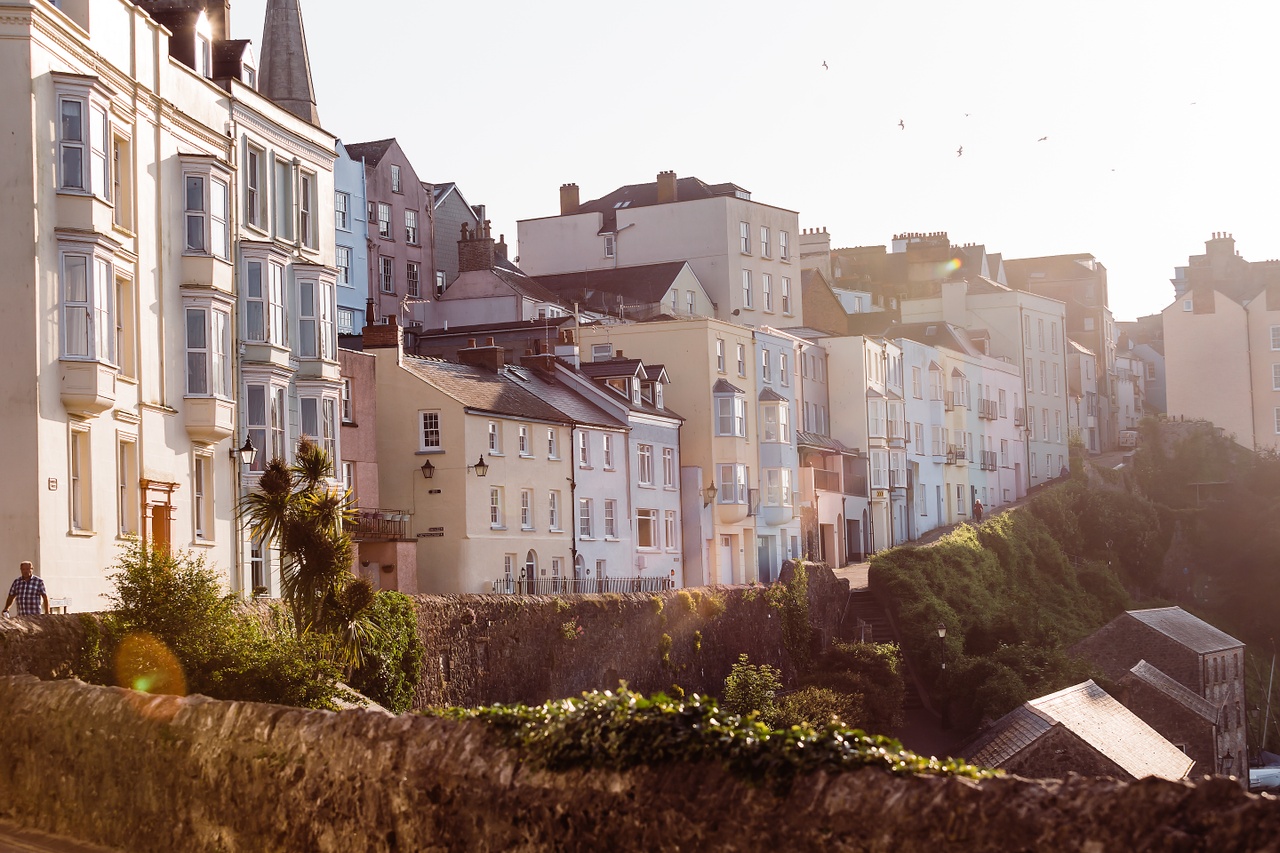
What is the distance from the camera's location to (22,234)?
28.3 metres

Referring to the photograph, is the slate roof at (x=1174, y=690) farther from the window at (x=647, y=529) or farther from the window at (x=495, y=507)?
the window at (x=495, y=507)

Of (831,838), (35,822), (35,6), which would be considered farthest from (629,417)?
(831,838)

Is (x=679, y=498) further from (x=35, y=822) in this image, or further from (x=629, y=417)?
(x=35, y=822)

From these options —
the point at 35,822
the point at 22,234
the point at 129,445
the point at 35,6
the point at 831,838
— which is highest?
the point at 35,6

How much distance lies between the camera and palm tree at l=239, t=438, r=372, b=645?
24.1 metres

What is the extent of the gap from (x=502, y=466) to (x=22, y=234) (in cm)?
2400

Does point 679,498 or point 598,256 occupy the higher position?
point 598,256

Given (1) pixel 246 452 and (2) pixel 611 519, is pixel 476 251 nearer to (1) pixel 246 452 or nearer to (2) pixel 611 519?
(2) pixel 611 519

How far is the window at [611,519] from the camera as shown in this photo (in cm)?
5719

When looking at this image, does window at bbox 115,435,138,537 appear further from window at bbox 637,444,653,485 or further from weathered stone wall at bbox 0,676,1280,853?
window at bbox 637,444,653,485

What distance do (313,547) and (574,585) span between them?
29.7m

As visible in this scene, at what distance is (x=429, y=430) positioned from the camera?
4962 centimetres

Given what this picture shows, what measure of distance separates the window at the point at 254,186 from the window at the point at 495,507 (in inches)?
573

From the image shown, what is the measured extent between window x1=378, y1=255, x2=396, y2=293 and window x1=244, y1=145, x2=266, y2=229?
1445 inches
